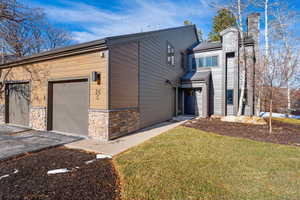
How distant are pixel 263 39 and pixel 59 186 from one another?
17.0m

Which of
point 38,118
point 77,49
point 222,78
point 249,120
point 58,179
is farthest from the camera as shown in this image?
point 222,78

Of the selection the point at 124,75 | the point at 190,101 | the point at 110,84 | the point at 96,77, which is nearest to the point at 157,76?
the point at 124,75

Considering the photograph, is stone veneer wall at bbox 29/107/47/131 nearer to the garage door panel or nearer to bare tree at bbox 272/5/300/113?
the garage door panel

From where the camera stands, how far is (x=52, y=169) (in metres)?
3.37

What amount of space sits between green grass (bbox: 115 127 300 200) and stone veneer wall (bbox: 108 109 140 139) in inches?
55.9

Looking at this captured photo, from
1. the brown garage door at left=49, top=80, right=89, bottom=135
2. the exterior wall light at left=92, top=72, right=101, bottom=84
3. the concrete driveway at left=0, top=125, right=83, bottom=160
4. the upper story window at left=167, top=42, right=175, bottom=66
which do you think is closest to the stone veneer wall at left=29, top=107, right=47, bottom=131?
the brown garage door at left=49, top=80, right=89, bottom=135

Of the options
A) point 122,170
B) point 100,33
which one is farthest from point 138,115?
point 100,33

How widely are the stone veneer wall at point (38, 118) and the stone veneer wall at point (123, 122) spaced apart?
3.81 meters

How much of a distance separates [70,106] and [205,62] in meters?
11.4

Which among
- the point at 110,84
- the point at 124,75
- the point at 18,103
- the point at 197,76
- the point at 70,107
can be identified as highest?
the point at 197,76

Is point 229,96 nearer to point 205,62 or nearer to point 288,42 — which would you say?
point 205,62

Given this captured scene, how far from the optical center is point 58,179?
9.67 ft

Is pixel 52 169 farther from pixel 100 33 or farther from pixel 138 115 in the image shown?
pixel 100 33

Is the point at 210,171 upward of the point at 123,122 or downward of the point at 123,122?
downward
